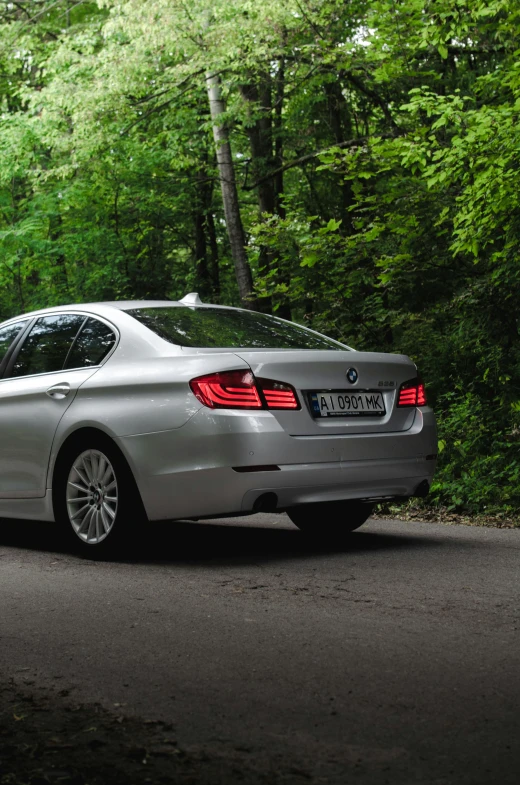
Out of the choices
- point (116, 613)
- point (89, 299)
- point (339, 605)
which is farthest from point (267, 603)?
point (89, 299)

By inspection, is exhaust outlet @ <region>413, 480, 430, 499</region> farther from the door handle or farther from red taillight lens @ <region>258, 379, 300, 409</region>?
the door handle

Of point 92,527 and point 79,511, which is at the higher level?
point 79,511

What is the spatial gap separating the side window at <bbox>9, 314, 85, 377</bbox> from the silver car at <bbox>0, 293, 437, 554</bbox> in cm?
2

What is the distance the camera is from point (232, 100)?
741 inches

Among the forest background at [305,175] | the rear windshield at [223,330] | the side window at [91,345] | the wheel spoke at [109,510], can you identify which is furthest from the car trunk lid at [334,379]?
the forest background at [305,175]

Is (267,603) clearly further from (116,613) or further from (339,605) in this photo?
(116,613)

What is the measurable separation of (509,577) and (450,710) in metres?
2.55

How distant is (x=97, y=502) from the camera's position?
6785mm

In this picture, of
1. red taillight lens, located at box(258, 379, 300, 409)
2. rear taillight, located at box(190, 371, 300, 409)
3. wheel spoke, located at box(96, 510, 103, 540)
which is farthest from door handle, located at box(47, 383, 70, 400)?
red taillight lens, located at box(258, 379, 300, 409)

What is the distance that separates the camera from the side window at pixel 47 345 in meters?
7.46

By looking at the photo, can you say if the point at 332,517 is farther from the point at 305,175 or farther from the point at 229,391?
the point at 305,175

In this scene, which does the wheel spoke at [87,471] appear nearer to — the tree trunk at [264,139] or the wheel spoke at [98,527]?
the wheel spoke at [98,527]

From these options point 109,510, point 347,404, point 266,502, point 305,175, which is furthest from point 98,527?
point 305,175

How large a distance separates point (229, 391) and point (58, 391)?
4.93 ft
